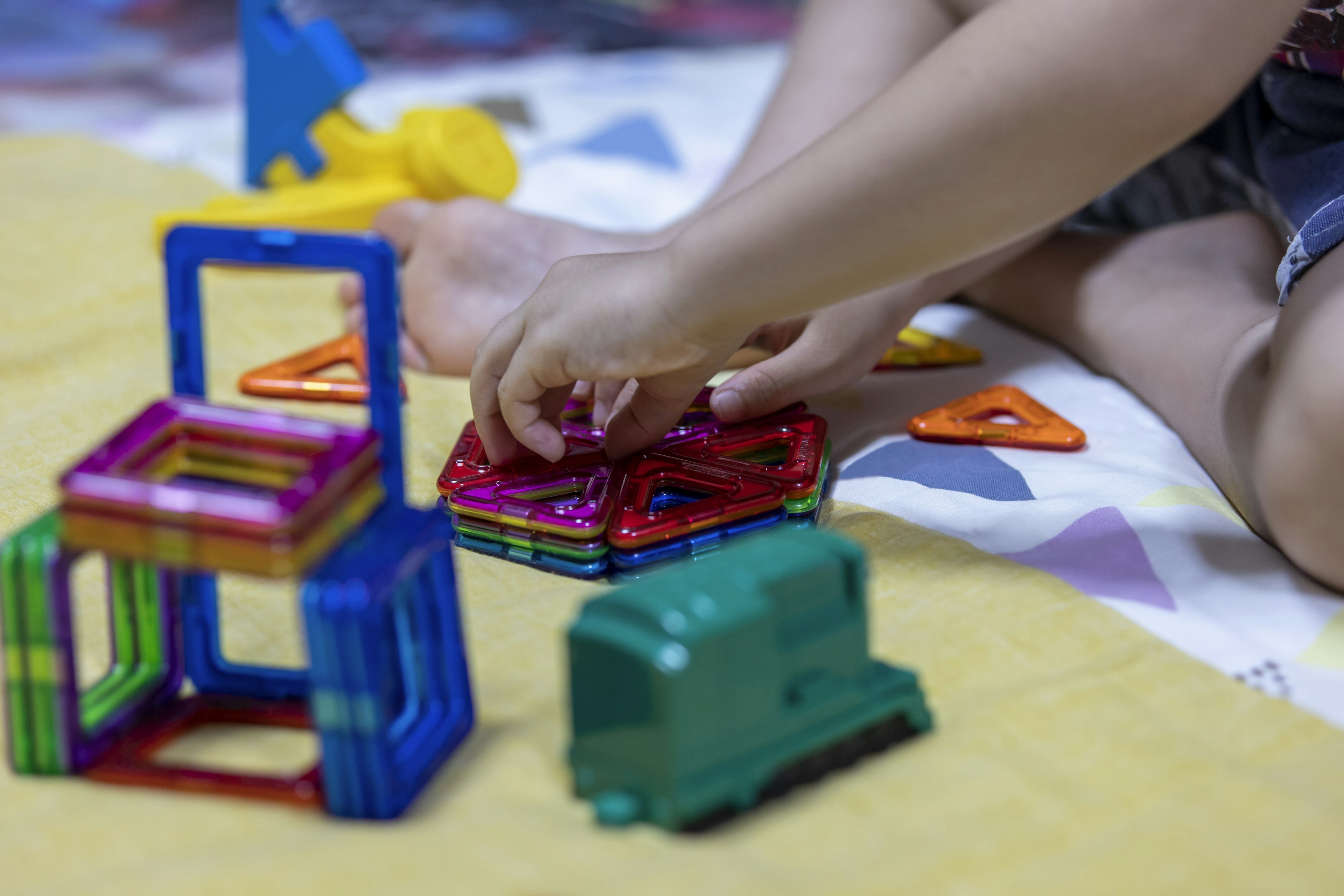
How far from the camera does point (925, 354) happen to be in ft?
3.00

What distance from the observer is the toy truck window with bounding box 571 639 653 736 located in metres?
0.43

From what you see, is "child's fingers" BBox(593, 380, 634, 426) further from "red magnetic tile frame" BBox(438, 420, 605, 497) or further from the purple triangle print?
the purple triangle print

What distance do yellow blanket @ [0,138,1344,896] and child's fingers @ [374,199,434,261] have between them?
1.30ft

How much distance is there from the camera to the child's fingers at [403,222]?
0.98 meters

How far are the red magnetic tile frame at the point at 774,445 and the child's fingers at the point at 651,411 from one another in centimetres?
2

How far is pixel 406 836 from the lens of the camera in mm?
438

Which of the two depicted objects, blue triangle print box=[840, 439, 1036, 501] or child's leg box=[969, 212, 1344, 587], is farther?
blue triangle print box=[840, 439, 1036, 501]

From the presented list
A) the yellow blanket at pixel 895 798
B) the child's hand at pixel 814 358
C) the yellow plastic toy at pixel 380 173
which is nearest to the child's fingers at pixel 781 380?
the child's hand at pixel 814 358

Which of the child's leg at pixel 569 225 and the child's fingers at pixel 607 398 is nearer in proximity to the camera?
the child's fingers at pixel 607 398

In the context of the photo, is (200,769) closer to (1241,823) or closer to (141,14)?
(1241,823)

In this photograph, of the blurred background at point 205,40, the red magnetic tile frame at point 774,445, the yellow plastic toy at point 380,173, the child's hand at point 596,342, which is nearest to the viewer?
the child's hand at point 596,342

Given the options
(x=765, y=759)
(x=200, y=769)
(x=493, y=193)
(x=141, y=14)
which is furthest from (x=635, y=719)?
(x=141, y=14)

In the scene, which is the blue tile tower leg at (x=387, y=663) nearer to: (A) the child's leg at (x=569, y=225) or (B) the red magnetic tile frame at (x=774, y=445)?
(B) the red magnetic tile frame at (x=774, y=445)

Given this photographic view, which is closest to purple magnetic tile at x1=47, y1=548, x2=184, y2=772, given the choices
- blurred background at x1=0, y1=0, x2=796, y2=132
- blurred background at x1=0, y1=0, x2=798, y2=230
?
blurred background at x1=0, y1=0, x2=798, y2=230
